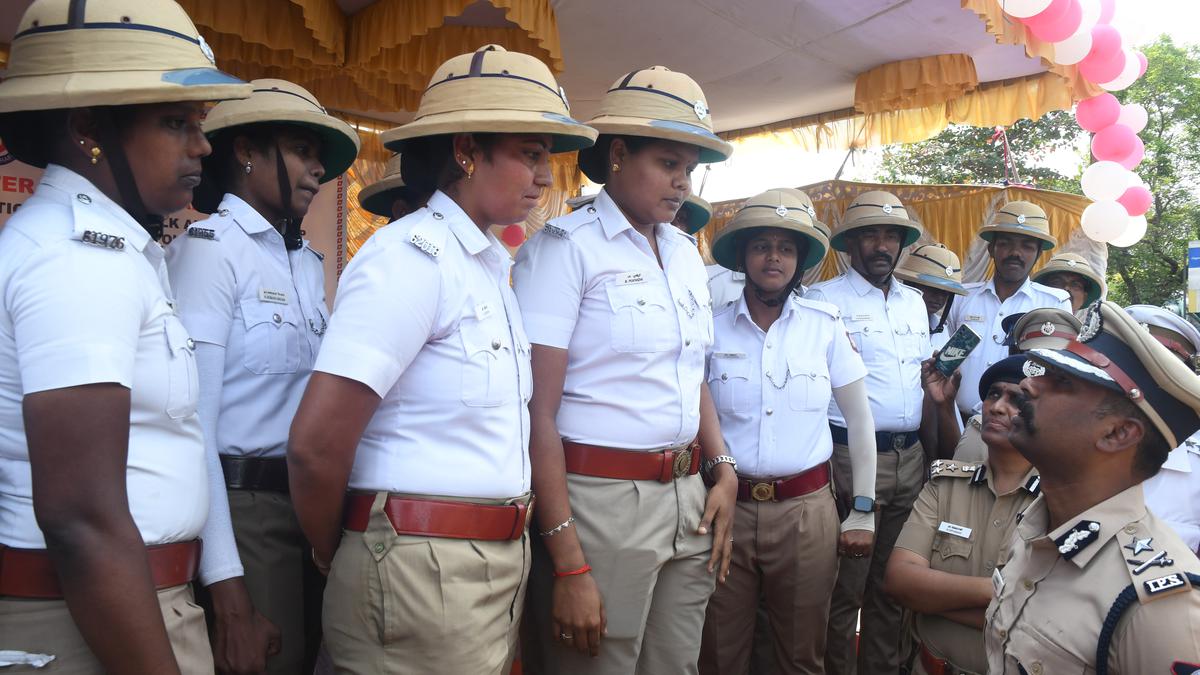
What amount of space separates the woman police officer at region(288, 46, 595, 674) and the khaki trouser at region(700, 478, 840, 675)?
1.39 metres

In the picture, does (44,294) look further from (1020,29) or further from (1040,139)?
(1040,139)

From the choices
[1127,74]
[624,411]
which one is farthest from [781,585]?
[1127,74]

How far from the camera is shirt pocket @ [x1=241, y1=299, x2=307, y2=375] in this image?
6.82 feet

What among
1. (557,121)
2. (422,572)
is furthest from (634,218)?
(422,572)

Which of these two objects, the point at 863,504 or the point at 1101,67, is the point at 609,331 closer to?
the point at 863,504

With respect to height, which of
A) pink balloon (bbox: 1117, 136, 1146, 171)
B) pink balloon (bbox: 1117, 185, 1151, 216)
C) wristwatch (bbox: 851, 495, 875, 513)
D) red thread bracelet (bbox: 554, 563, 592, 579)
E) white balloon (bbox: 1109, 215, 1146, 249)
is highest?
pink balloon (bbox: 1117, 136, 1146, 171)

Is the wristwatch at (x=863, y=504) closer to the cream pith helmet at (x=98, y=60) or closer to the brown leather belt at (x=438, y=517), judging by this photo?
the brown leather belt at (x=438, y=517)

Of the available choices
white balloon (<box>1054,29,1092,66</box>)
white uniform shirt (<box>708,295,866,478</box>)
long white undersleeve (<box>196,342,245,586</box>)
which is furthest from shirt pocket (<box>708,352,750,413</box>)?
white balloon (<box>1054,29,1092,66</box>)

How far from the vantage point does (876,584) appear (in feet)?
12.8

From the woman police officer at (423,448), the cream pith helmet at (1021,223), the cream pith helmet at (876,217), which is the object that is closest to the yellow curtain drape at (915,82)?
the cream pith helmet at (1021,223)

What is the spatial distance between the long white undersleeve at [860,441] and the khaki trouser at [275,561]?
6.65ft

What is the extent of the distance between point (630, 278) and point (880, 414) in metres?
2.12

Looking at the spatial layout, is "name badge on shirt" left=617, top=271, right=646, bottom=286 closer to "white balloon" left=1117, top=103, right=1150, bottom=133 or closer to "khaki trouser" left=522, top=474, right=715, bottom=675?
"khaki trouser" left=522, top=474, right=715, bottom=675

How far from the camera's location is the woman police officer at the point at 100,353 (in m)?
1.20
